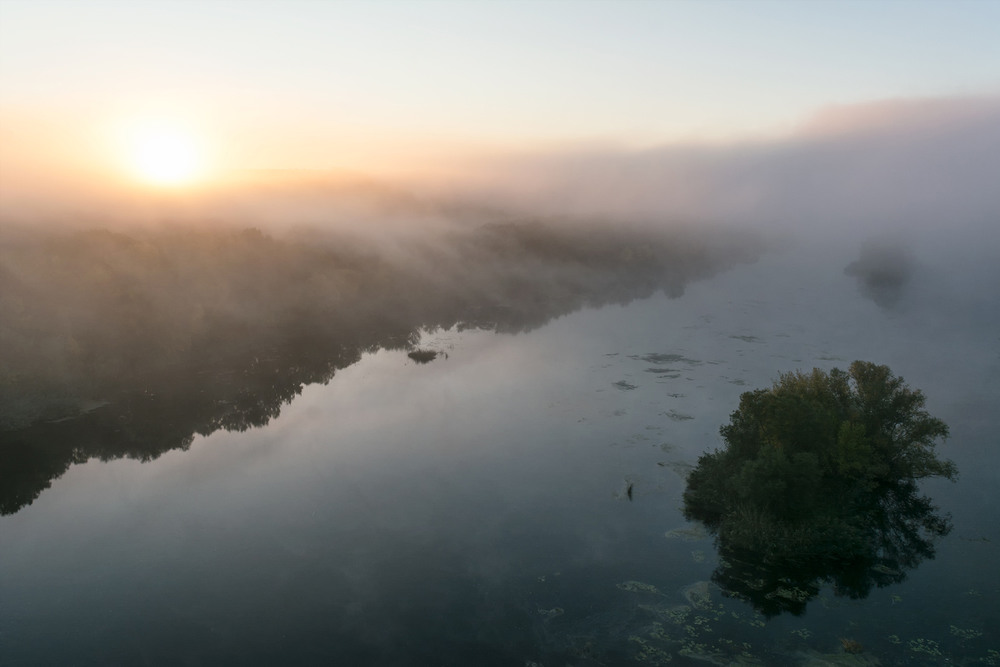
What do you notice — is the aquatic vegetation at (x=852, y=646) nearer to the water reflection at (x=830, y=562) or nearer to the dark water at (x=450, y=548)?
the dark water at (x=450, y=548)

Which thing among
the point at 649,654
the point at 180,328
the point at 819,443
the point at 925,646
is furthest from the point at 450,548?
the point at 180,328

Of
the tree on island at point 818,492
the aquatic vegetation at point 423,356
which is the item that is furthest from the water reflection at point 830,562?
the aquatic vegetation at point 423,356

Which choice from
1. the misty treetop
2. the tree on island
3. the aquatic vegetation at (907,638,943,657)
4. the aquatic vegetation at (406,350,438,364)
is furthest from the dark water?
the aquatic vegetation at (406,350,438,364)

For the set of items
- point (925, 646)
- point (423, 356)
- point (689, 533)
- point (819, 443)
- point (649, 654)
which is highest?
point (819, 443)

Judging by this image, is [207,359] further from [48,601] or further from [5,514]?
[48,601]

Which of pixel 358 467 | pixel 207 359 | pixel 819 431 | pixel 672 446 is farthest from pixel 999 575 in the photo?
pixel 207 359

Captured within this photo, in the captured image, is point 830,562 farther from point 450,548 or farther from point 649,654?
point 450,548
